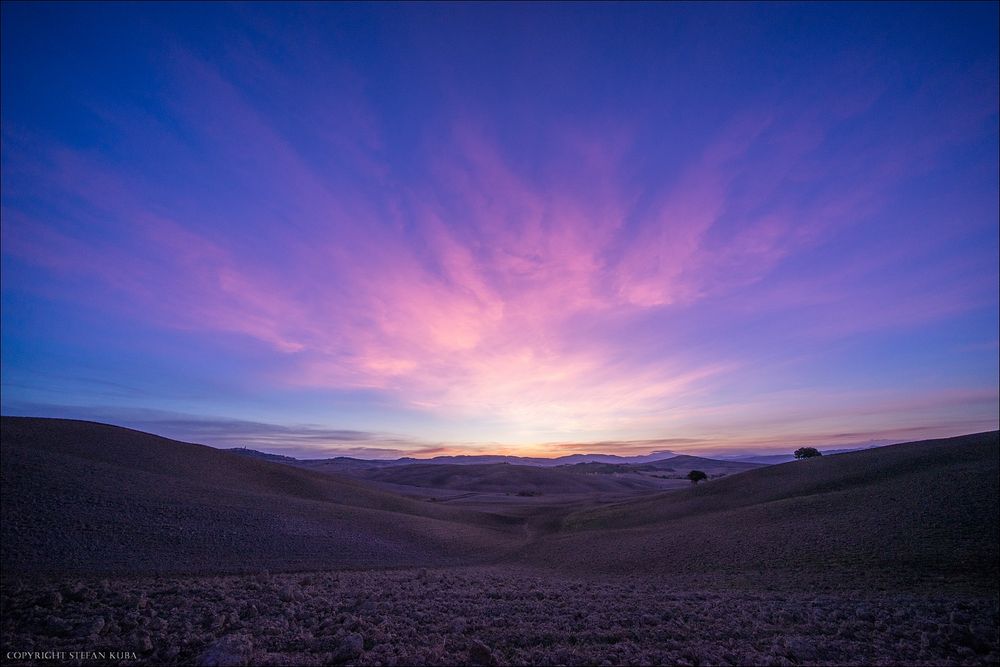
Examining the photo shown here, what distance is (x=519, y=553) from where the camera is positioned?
26.5 m

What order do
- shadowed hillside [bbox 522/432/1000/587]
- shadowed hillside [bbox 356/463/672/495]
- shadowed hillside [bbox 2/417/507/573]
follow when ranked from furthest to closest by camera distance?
shadowed hillside [bbox 356/463/672/495] < shadowed hillside [bbox 2/417/507/573] < shadowed hillside [bbox 522/432/1000/587]

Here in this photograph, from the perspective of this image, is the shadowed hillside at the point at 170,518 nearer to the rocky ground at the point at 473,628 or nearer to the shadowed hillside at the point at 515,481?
the rocky ground at the point at 473,628

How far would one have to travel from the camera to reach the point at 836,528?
1917cm

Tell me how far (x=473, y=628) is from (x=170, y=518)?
2197cm

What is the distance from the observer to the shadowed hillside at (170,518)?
1731 centimetres

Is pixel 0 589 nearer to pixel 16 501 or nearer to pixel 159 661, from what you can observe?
pixel 159 661

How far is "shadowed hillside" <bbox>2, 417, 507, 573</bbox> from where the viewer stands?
682 inches

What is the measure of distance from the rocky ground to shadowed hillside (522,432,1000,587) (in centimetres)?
520

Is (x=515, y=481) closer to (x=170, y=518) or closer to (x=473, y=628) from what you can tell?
(x=170, y=518)

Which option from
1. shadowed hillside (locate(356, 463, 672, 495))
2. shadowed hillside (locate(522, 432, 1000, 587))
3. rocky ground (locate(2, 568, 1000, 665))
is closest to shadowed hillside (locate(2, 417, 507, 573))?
rocky ground (locate(2, 568, 1000, 665))

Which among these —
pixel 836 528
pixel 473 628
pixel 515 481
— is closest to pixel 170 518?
pixel 473 628

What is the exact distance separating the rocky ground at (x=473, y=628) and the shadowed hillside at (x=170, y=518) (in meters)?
8.48

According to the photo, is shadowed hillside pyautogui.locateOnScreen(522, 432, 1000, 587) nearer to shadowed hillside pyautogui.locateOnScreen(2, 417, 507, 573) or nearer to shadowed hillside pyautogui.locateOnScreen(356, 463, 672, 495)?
shadowed hillside pyautogui.locateOnScreen(2, 417, 507, 573)

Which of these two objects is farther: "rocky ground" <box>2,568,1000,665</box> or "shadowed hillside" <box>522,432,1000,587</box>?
"shadowed hillside" <box>522,432,1000,587</box>
